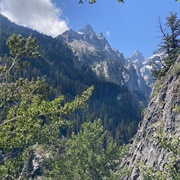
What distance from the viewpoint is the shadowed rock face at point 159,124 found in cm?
3419

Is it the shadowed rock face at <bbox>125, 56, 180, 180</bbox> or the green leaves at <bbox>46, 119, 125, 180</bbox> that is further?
the shadowed rock face at <bbox>125, 56, 180, 180</bbox>

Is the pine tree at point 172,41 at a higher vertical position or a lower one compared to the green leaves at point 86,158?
higher

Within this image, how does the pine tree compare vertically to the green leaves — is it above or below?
above

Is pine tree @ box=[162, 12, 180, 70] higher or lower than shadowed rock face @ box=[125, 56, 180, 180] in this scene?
higher

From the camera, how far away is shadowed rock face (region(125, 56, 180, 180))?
3419cm

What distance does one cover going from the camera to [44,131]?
1460 centimetres

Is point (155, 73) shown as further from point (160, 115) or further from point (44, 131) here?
point (44, 131)

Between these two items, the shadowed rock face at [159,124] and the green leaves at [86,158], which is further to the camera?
the shadowed rock face at [159,124]

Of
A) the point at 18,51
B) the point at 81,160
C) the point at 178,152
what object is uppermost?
the point at 18,51

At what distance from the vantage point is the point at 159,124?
38656 mm

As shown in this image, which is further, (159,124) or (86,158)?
(159,124)

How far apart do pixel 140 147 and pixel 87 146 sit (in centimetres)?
1038

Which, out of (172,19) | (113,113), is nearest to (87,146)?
(172,19)

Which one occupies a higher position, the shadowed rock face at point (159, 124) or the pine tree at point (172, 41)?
the pine tree at point (172, 41)
